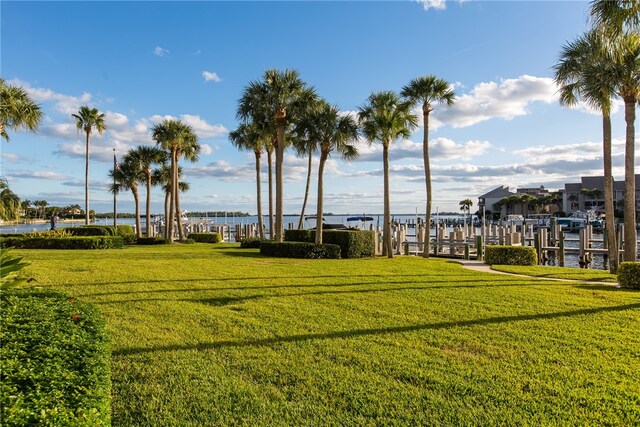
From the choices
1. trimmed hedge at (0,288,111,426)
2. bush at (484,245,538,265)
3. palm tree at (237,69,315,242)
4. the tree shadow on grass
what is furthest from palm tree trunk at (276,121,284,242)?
trimmed hedge at (0,288,111,426)

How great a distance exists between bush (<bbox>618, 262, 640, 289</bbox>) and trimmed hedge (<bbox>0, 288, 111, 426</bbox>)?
1244 cm

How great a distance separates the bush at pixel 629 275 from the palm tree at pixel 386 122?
397 inches

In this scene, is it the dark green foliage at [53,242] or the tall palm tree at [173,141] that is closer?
the dark green foliage at [53,242]

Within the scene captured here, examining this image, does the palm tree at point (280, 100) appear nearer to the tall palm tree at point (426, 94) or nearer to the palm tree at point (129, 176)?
the tall palm tree at point (426, 94)

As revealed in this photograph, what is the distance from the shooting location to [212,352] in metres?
5.27

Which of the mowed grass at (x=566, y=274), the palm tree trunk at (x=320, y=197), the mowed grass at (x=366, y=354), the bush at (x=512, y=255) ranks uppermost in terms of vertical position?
the palm tree trunk at (x=320, y=197)

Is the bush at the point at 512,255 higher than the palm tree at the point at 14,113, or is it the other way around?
the palm tree at the point at 14,113

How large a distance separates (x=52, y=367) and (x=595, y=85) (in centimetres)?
1635

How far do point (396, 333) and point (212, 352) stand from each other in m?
2.63

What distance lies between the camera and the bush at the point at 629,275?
437 inches

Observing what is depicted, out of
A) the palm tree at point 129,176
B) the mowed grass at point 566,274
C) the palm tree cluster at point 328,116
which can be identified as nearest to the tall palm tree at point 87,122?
Result: the palm tree at point 129,176

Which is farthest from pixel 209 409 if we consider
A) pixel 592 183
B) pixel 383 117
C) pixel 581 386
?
pixel 592 183

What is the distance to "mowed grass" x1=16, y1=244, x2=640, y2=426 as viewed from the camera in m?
3.79

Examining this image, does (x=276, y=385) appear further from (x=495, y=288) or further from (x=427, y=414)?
(x=495, y=288)
